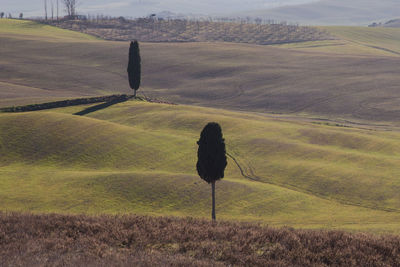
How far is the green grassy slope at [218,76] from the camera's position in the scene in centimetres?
12094

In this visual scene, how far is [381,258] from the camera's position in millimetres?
16000

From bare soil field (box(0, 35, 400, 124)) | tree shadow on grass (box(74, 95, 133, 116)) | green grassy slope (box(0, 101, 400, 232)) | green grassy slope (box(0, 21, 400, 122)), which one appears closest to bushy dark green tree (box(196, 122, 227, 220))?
green grassy slope (box(0, 101, 400, 232))

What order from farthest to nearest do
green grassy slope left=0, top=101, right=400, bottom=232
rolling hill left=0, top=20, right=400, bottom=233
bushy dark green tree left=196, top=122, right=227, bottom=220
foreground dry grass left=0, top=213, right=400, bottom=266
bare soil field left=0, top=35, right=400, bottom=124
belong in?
bare soil field left=0, top=35, right=400, bottom=124, rolling hill left=0, top=20, right=400, bottom=233, green grassy slope left=0, top=101, right=400, bottom=232, bushy dark green tree left=196, top=122, right=227, bottom=220, foreground dry grass left=0, top=213, right=400, bottom=266

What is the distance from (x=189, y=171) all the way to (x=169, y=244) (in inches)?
1525

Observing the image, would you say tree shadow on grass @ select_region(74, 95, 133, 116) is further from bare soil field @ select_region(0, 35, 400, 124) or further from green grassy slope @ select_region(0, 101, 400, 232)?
bare soil field @ select_region(0, 35, 400, 124)

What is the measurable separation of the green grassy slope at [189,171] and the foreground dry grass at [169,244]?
56.5 ft

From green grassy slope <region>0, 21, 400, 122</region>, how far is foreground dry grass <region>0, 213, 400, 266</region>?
77897 mm

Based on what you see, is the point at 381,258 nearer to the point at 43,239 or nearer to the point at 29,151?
the point at 43,239

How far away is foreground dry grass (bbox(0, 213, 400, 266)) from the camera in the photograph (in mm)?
15531

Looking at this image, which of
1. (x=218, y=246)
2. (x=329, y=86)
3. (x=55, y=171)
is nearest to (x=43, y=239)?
(x=218, y=246)

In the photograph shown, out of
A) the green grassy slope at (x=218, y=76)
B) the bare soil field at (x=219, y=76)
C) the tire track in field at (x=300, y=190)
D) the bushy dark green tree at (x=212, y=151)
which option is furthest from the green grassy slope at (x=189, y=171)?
the green grassy slope at (x=218, y=76)

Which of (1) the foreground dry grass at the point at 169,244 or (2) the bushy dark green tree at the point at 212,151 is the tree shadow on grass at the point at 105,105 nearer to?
(2) the bushy dark green tree at the point at 212,151

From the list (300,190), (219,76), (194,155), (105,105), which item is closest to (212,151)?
(300,190)

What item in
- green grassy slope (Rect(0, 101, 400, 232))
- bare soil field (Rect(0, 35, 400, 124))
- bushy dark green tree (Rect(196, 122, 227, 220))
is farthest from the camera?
bare soil field (Rect(0, 35, 400, 124))
